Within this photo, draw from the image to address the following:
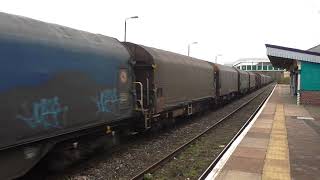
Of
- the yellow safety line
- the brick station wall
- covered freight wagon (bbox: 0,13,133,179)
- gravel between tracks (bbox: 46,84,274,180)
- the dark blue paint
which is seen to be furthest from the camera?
the brick station wall

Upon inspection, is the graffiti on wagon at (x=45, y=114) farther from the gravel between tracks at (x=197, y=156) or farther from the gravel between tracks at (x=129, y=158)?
the gravel between tracks at (x=197, y=156)

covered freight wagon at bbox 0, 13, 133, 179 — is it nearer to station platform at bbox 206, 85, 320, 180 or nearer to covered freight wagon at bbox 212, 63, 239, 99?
station platform at bbox 206, 85, 320, 180

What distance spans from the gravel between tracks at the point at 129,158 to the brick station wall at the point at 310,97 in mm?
16732

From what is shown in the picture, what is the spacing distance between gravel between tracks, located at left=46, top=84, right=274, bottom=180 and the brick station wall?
16.7m

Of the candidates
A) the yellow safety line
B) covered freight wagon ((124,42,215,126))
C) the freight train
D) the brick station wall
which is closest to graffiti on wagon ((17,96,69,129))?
the freight train

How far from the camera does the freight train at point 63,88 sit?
6.59 m

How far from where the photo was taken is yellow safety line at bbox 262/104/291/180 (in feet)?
28.9

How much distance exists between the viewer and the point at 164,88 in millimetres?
14234

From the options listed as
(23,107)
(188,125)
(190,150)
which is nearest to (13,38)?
(23,107)

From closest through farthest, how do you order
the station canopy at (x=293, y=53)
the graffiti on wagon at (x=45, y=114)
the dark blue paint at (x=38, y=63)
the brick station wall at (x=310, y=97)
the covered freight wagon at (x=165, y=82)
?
the dark blue paint at (x=38, y=63)
the graffiti on wagon at (x=45, y=114)
the covered freight wagon at (x=165, y=82)
the station canopy at (x=293, y=53)
the brick station wall at (x=310, y=97)

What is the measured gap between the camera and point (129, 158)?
436 inches

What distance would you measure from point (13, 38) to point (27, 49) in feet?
1.10

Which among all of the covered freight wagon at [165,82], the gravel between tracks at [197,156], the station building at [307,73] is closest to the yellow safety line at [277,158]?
the gravel between tracks at [197,156]

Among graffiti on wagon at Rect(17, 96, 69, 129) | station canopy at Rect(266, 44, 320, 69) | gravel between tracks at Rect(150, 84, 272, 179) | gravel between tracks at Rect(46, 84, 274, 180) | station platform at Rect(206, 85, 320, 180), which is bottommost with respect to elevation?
gravel between tracks at Rect(150, 84, 272, 179)
